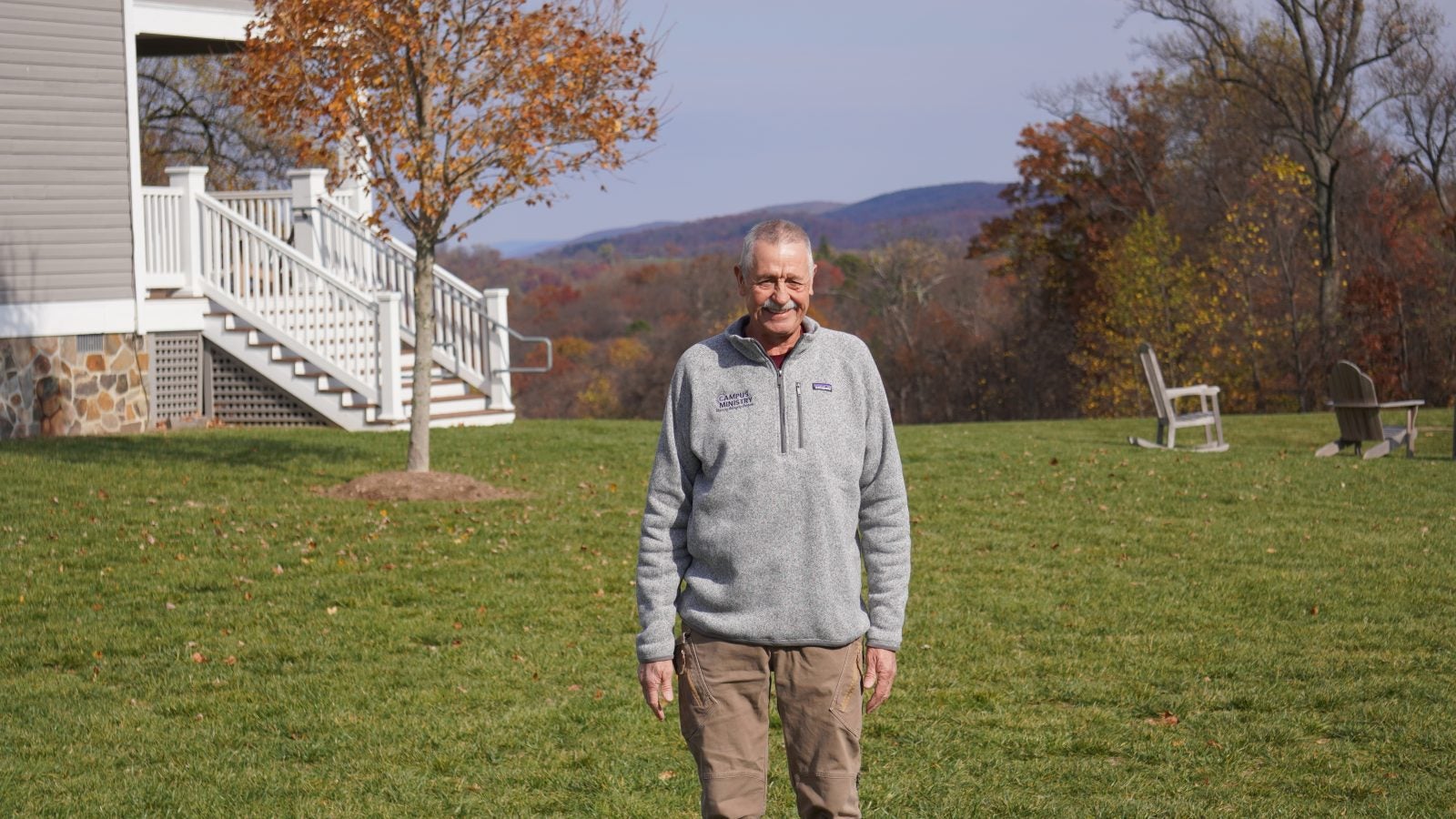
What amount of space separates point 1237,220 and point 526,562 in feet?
97.0

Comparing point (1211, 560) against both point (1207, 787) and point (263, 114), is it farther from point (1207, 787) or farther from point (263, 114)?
point (263, 114)

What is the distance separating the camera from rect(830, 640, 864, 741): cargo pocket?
11.1ft

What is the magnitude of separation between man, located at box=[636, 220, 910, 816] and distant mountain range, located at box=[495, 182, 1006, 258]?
254 ft

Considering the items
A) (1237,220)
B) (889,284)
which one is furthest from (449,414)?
(889,284)

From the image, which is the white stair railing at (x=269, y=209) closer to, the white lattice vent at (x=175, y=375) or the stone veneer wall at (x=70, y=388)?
the white lattice vent at (x=175, y=375)

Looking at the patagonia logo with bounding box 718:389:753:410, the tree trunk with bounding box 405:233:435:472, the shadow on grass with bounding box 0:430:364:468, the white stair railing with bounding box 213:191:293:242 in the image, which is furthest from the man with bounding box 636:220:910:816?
the white stair railing with bounding box 213:191:293:242

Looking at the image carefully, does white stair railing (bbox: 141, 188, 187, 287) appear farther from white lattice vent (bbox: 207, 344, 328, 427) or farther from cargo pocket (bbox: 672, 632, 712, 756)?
cargo pocket (bbox: 672, 632, 712, 756)

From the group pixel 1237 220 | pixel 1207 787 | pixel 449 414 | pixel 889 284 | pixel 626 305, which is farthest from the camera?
pixel 626 305

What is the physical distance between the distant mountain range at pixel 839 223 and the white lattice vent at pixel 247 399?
213ft

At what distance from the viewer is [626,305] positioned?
77.1 metres

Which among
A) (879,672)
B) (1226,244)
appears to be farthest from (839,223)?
(879,672)

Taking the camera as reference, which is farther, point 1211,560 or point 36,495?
point 36,495

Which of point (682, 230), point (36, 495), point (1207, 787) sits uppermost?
point (682, 230)

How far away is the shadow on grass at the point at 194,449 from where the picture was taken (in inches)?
518
